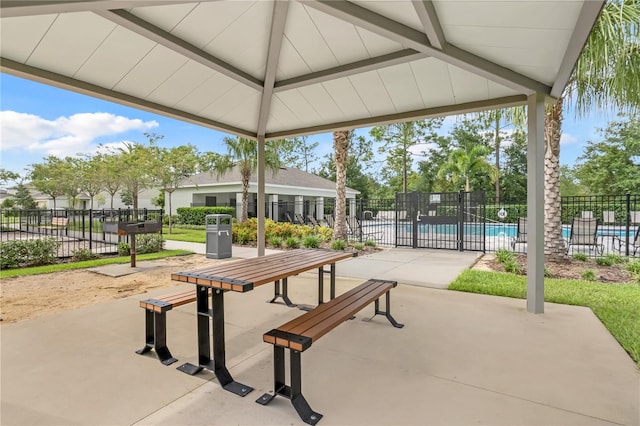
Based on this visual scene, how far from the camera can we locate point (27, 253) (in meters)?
7.66

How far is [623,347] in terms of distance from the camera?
11.0ft

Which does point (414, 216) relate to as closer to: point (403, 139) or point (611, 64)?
point (611, 64)

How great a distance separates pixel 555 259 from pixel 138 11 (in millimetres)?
9278

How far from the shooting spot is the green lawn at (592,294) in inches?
147

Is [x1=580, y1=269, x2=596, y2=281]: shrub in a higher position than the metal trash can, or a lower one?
lower

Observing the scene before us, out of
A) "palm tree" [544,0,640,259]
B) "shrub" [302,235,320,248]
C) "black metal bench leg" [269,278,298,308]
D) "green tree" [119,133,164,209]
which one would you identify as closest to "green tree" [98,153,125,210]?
"green tree" [119,133,164,209]

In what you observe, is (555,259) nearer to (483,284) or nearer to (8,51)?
Answer: (483,284)

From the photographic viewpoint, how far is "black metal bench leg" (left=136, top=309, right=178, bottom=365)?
9.91 feet

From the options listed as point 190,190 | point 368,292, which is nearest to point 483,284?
point 368,292

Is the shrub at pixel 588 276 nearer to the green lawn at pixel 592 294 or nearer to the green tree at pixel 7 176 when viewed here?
the green lawn at pixel 592 294

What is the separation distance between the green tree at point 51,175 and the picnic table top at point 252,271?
26597mm

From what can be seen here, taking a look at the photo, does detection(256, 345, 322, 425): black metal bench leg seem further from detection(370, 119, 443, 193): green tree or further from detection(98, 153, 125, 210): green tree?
detection(98, 153, 125, 210): green tree

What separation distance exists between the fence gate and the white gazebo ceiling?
645 cm

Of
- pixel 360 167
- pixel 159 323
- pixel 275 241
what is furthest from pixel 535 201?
pixel 360 167
